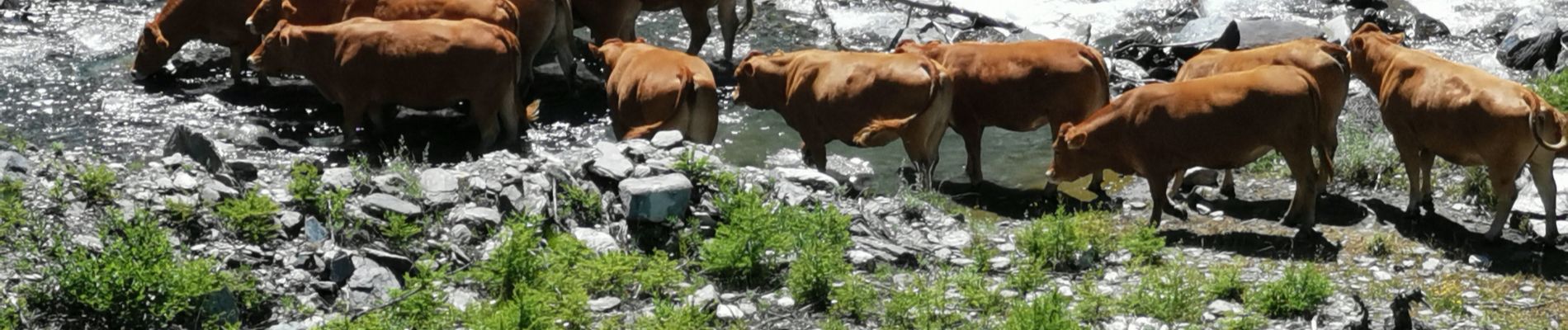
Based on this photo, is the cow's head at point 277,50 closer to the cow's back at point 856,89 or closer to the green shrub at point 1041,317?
the cow's back at point 856,89

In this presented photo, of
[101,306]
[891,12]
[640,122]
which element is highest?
[101,306]

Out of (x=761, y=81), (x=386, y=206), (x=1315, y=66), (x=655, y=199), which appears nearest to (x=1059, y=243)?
(x=655, y=199)

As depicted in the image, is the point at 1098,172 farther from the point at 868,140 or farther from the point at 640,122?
the point at 640,122

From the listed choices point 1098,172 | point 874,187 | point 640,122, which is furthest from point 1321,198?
point 640,122

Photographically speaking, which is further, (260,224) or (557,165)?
(557,165)

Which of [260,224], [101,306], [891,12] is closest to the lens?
[101,306]

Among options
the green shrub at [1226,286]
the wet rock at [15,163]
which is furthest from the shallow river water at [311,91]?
the green shrub at [1226,286]

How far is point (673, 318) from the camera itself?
8.27 meters

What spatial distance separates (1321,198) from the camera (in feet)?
38.2

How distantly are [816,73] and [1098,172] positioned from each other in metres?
1.99

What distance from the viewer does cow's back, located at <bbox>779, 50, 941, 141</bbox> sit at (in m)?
11.5

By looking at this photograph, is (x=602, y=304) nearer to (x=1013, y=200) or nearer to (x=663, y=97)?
(x=663, y=97)

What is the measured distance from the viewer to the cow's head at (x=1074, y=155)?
1106 cm

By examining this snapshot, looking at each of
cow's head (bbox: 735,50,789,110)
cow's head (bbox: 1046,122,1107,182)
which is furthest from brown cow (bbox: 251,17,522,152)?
cow's head (bbox: 1046,122,1107,182)
